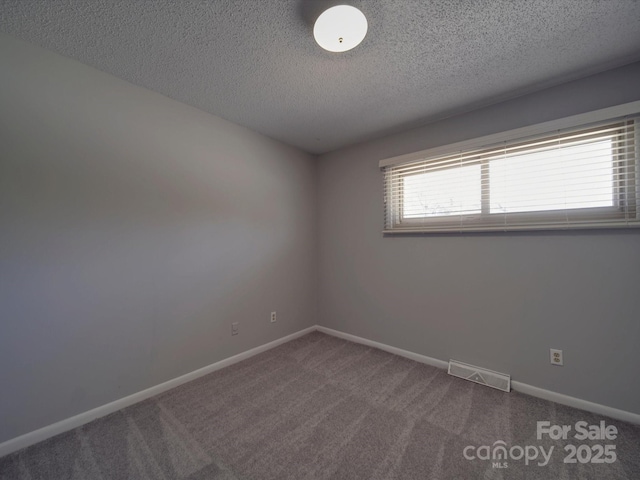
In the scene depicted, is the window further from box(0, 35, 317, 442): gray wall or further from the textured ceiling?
box(0, 35, 317, 442): gray wall

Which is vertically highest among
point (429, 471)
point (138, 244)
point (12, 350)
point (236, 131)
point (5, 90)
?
point (236, 131)

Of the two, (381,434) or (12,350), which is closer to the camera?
(12,350)

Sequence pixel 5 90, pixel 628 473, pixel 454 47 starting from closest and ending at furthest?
pixel 628 473
pixel 5 90
pixel 454 47

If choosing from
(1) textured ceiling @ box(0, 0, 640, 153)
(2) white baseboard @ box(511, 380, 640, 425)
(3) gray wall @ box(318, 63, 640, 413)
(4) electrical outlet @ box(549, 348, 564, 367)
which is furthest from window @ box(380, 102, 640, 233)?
(2) white baseboard @ box(511, 380, 640, 425)

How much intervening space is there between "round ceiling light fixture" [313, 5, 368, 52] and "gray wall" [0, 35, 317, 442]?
1419 millimetres

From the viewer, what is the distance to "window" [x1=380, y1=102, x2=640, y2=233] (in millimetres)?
1652

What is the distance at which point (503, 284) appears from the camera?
2.03m

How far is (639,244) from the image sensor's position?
1575 millimetres

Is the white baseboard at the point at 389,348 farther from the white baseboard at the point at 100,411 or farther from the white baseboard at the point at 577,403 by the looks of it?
the white baseboard at the point at 100,411

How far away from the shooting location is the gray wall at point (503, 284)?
1.64 m

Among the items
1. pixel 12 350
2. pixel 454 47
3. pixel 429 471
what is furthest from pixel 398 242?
pixel 12 350

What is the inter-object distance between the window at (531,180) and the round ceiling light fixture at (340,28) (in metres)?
1.38

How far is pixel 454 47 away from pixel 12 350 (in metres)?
3.18

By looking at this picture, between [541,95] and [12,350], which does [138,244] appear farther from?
[541,95]
